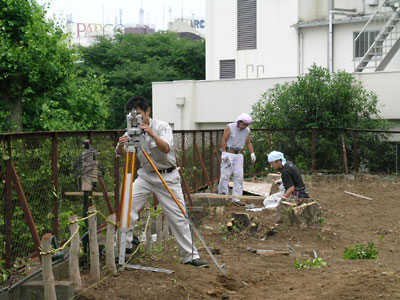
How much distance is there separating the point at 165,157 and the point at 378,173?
1316cm

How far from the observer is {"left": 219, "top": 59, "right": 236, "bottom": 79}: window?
3148 cm

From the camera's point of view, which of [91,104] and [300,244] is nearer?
[300,244]

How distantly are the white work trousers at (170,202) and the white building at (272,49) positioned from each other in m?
17.2

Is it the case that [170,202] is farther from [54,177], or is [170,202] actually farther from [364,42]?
[364,42]

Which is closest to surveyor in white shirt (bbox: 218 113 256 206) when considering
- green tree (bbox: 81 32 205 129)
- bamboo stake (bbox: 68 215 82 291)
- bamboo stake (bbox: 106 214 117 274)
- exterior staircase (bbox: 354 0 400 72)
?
bamboo stake (bbox: 106 214 117 274)

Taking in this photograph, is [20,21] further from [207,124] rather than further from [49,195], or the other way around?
[49,195]

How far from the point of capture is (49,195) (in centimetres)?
675

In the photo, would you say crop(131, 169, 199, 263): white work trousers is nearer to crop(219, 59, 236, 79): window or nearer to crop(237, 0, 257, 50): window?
crop(237, 0, 257, 50): window

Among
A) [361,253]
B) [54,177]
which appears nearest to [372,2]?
[361,253]

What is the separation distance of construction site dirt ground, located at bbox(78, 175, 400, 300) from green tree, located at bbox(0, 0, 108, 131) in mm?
10638

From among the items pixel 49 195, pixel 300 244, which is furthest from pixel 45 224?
pixel 300 244

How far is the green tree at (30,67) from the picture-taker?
2039 centimetres

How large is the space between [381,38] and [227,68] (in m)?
9.05

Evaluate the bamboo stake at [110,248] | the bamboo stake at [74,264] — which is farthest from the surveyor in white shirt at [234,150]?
the bamboo stake at [74,264]
